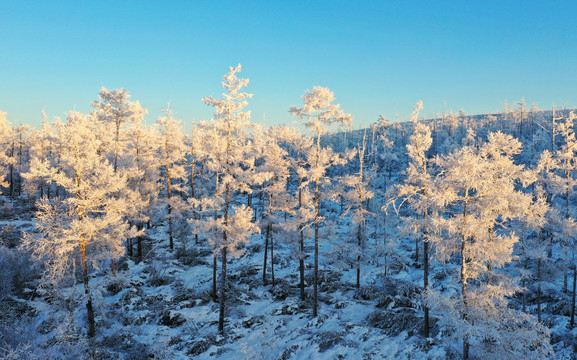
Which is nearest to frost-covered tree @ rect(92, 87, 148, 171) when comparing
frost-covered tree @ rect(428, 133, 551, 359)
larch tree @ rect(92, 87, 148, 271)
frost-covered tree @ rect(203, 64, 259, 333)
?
larch tree @ rect(92, 87, 148, 271)

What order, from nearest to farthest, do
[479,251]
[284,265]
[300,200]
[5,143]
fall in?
[479,251] → [300,200] → [284,265] → [5,143]

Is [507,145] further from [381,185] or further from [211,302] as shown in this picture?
[381,185]

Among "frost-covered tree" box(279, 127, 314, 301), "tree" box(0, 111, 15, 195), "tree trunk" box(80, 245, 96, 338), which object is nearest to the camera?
"tree trunk" box(80, 245, 96, 338)

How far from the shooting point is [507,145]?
13344 mm

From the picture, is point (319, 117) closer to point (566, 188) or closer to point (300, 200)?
point (300, 200)

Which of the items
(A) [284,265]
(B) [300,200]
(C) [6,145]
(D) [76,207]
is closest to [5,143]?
(C) [6,145]

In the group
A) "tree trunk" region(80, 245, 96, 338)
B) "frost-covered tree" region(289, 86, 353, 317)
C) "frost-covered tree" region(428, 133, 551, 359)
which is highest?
"frost-covered tree" region(289, 86, 353, 317)

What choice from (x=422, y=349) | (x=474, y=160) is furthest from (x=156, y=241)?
(x=474, y=160)

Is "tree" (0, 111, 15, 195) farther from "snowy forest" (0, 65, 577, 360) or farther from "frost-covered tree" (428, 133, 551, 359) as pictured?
"frost-covered tree" (428, 133, 551, 359)

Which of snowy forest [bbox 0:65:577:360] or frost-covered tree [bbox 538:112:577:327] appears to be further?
frost-covered tree [bbox 538:112:577:327]

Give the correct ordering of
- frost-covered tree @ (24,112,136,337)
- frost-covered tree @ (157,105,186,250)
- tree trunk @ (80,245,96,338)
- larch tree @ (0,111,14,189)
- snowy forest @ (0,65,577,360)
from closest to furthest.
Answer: snowy forest @ (0,65,577,360), frost-covered tree @ (24,112,136,337), tree trunk @ (80,245,96,338), frost-covered tree @ (157,105,186,250), larch tree @ (0,111,14,189)

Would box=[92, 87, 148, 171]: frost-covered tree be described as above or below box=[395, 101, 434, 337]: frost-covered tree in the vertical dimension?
above

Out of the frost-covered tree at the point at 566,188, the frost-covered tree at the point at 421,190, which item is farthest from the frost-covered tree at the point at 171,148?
the frost-covered tree at the point at 566,188

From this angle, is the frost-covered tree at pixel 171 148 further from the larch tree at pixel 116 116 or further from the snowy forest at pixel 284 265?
the larch tree at pixel 116 116
